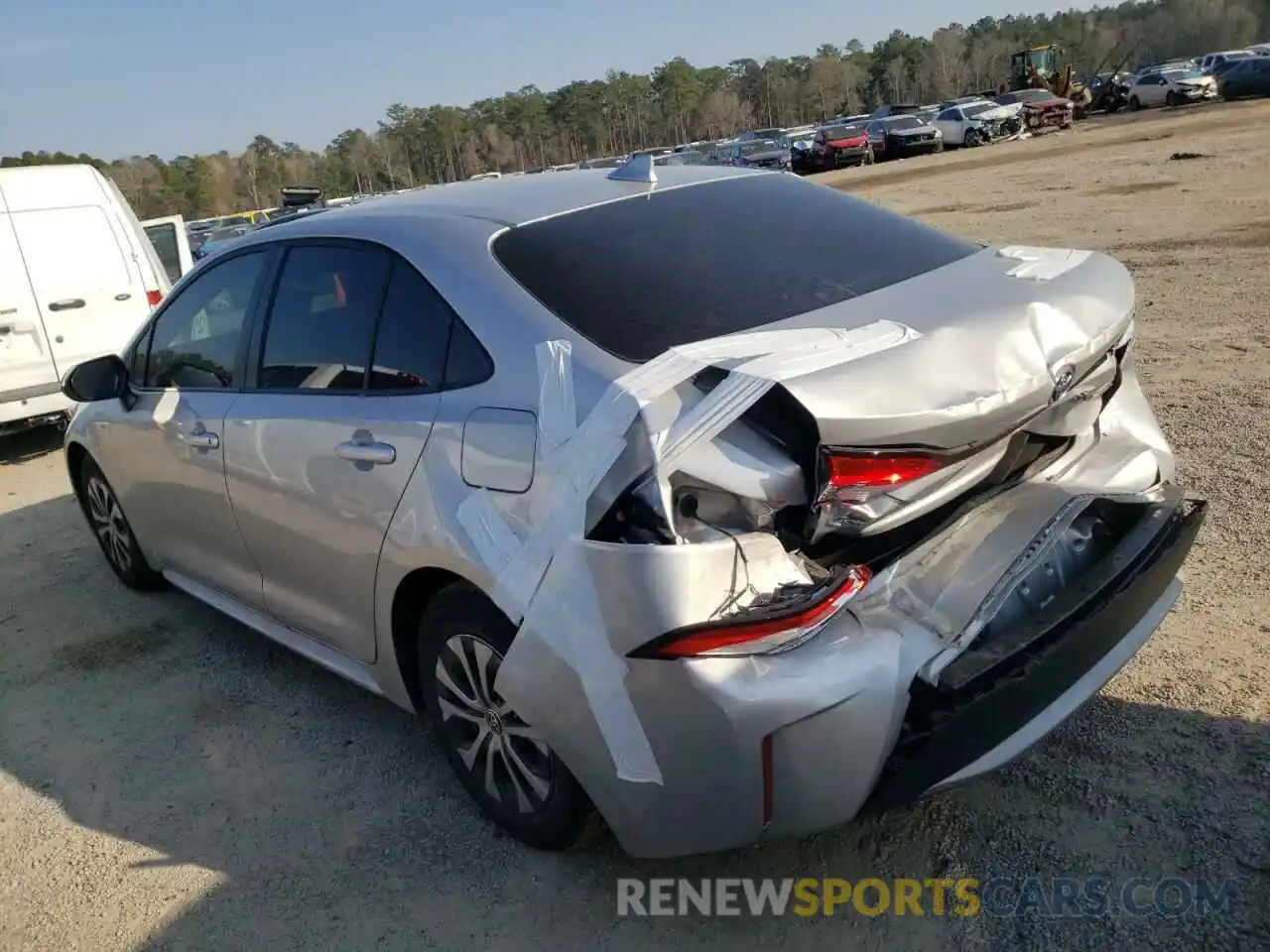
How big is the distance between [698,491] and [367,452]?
1181 millimetres

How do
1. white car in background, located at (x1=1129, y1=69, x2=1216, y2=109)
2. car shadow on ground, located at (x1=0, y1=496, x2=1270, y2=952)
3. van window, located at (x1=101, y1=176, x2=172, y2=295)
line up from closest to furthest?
car shadow on ground, located at (x1=0, y1=496, x2=1270, y2=952), van window, located at (x1=101, y1=176, x2=172, y2=295), white car in background, located at (x1=1129, y1=69, x2=1216, y2=109)

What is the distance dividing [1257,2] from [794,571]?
12691 centimetres

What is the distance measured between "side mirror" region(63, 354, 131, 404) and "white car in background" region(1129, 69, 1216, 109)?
43.2m

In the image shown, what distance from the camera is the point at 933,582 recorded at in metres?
2.37

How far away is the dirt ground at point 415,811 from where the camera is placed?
8.54 ft

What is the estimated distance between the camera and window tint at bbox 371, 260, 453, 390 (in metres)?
2.90

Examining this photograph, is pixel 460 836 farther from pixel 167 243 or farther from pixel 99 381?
pixel 167 243

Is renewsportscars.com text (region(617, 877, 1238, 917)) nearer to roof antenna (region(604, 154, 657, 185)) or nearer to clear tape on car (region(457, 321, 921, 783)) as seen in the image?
clear tape on car (region(457, 321, 921, 783))

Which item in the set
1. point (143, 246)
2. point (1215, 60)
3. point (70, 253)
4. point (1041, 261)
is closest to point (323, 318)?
point (1041, 261)

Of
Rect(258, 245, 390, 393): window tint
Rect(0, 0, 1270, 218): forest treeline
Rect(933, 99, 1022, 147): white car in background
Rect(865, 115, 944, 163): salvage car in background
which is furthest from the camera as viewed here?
Rect(0, 0, 1270, 218): forest treeline

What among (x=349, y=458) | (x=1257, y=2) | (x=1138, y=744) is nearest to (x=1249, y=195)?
(x=1138, y=744)

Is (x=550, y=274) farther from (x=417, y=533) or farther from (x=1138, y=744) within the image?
(x=1138, y=744)

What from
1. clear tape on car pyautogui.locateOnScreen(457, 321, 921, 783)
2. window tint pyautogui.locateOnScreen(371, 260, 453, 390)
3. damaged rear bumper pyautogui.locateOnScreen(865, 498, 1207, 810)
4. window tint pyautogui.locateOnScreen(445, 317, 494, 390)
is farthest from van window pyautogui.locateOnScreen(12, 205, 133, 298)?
damaged rear bumper pyautogui.locateOnScreen(865, 498, 1207, 810)


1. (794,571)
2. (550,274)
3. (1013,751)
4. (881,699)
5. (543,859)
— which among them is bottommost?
(543,859)
